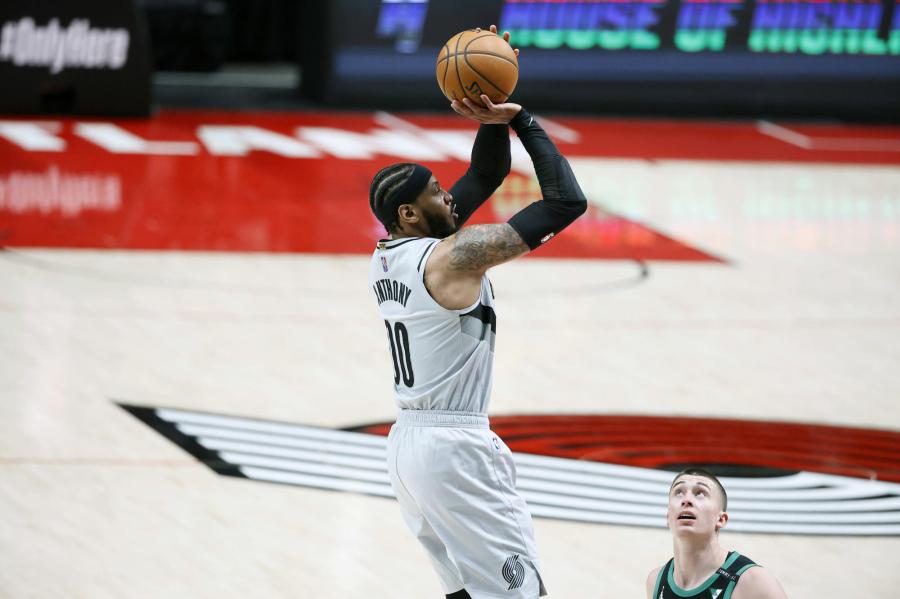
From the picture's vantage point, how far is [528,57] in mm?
20000

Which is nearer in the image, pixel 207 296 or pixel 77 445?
pixel 77 445

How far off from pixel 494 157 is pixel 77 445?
336cm

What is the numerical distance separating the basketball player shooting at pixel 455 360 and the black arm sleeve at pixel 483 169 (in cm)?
33

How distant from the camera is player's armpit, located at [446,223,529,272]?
12.9 ft

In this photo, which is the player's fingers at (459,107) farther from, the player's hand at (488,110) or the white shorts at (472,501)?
the white shorts at (472,501)

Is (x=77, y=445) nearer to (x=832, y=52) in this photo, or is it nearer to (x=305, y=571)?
(x=305, y=571)

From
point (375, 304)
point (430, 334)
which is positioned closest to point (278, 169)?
point (375, 304)

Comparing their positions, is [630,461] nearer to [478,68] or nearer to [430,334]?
[430,334]

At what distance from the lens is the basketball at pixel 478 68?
4.32 metres

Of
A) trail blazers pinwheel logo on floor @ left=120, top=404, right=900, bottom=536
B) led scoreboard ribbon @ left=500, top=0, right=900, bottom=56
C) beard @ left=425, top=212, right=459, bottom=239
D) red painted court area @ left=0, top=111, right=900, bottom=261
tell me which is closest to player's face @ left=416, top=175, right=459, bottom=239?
beard @ left=425, top=212, right=459, bottom=239

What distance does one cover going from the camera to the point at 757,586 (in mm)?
3896

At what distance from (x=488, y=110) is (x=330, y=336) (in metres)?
5.04

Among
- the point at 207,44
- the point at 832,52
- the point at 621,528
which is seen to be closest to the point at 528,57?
the point at 832,52

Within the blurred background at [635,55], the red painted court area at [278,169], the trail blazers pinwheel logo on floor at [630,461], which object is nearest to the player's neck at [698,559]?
the trail blazers pinwheel logo on floor at [630,461]
